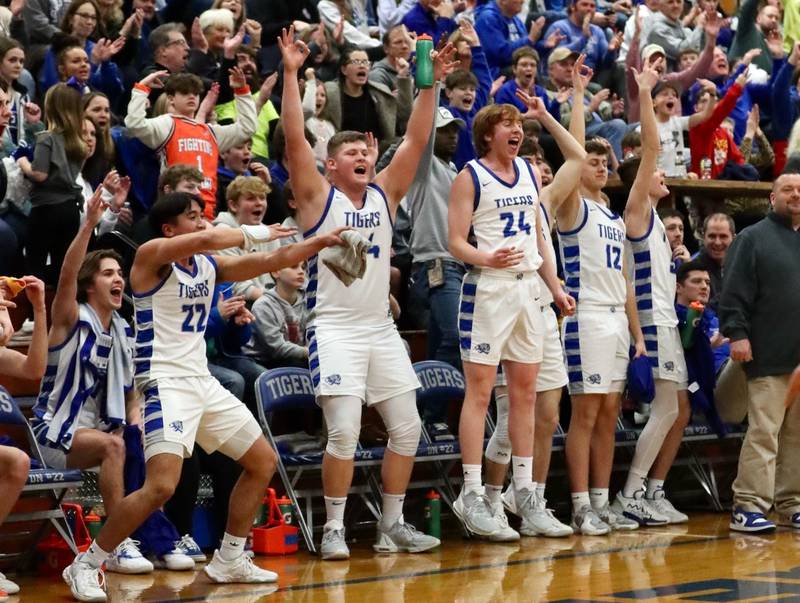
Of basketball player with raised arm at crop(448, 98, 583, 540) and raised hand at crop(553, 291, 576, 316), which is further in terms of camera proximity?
raised hand at crop(553, 291, 576, 316)

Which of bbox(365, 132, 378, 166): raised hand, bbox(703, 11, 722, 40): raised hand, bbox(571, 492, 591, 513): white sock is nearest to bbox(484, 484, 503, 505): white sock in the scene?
bbox(571, 492, 591, 513): white sock

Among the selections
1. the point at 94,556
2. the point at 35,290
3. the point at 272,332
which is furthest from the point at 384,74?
the point at 94,556

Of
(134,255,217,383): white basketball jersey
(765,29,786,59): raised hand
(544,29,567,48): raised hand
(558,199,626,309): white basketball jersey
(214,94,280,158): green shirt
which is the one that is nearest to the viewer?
(134,255,217,383): white basketball jersey

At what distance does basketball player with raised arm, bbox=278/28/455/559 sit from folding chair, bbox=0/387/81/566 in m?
1.49

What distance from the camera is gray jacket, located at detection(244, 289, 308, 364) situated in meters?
9.58

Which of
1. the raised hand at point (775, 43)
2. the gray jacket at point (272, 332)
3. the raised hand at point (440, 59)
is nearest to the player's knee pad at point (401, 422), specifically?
the gray jacket at point (272, 332)

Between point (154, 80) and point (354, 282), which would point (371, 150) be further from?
point (154, 80)

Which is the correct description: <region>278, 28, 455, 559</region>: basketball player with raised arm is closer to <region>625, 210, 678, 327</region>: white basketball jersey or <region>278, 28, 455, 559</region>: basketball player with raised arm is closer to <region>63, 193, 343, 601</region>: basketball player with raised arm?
<region>63, 193, 343, 601</region>: basketball player with raised arm

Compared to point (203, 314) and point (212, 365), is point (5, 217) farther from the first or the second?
point (203, 314)

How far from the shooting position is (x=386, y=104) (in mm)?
12562

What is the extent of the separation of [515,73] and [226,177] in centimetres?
314

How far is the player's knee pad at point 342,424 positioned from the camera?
28.1 ft

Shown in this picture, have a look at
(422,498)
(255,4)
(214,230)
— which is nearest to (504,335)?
(422,498)

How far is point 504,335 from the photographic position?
9.10m
